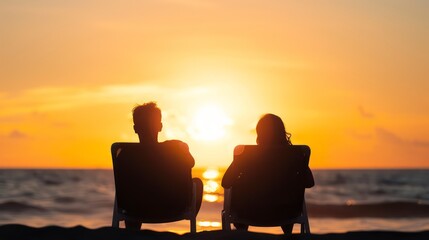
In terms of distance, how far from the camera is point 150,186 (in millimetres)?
6742

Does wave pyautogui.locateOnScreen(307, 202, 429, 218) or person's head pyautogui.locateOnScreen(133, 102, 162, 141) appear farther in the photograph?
wave pyautogui.locateOnScreen(307, 202, 429, 218)

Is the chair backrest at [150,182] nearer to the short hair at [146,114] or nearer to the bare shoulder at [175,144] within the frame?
the bare shoulder at [175,144]

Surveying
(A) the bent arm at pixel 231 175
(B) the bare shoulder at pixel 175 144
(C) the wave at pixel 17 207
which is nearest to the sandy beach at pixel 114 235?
(A) the bent arm at pixel 231 175

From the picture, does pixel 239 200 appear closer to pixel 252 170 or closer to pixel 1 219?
pixel 252 170

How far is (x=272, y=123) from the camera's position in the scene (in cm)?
657

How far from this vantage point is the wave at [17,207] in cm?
2591

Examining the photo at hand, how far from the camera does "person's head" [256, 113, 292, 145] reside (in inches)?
258

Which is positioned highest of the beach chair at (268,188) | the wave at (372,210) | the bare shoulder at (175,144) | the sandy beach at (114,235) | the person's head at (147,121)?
the wave at (372,210)

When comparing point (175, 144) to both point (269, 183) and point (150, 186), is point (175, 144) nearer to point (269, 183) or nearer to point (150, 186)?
point (150, 186)

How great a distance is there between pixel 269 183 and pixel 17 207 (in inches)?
864

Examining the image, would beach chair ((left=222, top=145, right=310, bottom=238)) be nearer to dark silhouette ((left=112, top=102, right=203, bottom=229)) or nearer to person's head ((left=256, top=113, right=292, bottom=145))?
person's head ((left=256, top=113, right=292, bottom=145))

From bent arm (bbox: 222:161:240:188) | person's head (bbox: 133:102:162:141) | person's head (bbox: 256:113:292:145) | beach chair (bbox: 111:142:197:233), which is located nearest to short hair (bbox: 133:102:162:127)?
person's head (bbox: 133:102:162:141)

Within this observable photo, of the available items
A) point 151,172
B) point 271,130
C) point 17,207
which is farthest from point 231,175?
point 17,207

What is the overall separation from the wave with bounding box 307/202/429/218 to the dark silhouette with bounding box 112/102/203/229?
18484 mm
